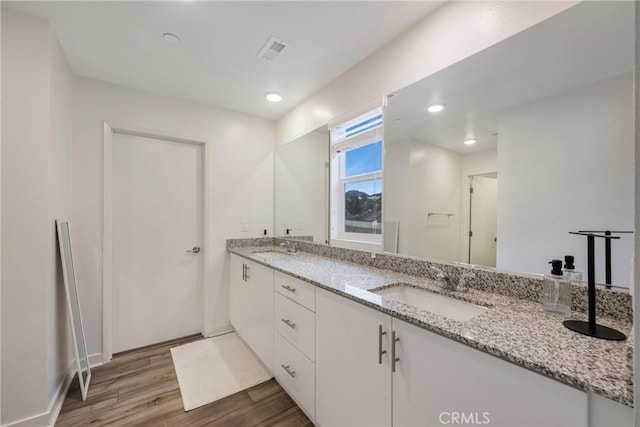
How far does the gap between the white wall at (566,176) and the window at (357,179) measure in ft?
2.69

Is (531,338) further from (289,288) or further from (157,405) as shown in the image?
(157,405)

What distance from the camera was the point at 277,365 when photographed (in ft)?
6.26

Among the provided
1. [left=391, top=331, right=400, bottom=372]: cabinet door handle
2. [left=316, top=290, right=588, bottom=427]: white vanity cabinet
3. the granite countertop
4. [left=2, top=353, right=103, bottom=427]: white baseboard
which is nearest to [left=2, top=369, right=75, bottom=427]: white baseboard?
[left=2, top=353, right=103, bottom=427]: white baseboard

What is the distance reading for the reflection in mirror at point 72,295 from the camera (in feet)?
5.82

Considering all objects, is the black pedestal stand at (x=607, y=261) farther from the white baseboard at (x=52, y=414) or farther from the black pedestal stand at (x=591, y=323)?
the white baseboard at (x=52, y=414)

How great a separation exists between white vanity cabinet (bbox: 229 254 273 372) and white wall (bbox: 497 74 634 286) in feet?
5.29

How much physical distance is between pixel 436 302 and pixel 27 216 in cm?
244

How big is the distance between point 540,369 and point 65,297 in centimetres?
283

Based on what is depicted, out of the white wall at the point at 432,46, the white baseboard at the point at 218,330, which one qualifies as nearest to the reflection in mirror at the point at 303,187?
the white wall at the point at 432,46

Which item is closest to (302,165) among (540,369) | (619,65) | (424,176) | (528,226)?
(424,176)

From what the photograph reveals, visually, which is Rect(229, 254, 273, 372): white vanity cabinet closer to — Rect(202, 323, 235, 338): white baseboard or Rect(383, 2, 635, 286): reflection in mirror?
Rect(202, 323, 235, 338): white baseboard

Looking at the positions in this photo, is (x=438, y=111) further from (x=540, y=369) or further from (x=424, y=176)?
(x=540, y=369)

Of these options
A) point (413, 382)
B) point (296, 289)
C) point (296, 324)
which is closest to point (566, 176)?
point (413, 382)

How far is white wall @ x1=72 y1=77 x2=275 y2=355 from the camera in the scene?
7.19 feet
